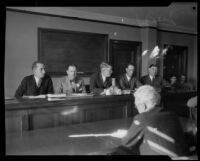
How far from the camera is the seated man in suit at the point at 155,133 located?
1.24 metres

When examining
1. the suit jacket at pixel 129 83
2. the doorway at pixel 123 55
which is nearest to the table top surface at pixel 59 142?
the suit jacket at pixel 129 83

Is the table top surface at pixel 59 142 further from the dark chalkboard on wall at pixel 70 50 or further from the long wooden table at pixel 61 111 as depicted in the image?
the dark chalkboard on wall at pixel 70 50

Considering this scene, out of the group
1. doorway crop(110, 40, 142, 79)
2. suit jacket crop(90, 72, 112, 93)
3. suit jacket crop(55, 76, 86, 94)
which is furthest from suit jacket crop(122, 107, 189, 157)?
doorway crop(110, 40, 142, 79)

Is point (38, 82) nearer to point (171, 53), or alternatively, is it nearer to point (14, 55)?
point (14, 55)

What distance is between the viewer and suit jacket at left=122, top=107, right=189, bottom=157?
4.07 ft

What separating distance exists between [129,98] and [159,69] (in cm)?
194

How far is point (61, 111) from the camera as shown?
207 centimetres

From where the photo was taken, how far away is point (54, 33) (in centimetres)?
386

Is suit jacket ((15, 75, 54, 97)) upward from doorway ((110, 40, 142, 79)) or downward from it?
downward

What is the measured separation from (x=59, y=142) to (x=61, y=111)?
41 centimetres

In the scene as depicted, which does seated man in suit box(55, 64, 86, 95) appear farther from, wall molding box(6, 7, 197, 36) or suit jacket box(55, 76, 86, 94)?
wall molding box(6, 7, 197, 36)

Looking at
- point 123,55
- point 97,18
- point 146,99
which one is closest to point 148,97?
point 146,99

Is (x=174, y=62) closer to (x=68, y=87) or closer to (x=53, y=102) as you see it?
(x=68, y=87)

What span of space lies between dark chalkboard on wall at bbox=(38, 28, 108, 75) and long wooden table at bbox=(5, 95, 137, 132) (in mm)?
1896
